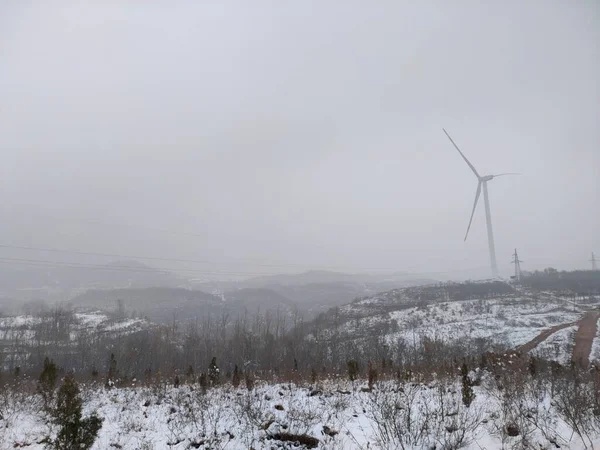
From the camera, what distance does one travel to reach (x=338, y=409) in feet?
44.1

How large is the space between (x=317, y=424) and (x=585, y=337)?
60827 millimetres

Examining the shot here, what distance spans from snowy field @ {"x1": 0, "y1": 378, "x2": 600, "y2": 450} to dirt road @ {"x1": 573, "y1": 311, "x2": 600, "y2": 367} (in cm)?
3420

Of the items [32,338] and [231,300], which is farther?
[231,300]

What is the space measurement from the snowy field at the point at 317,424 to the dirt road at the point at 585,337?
3420cm

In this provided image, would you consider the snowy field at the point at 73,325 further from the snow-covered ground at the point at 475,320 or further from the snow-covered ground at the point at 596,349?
the snow-covered ground at the point at 596,349

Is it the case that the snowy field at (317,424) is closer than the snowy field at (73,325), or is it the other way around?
the snowy field at (317,424)

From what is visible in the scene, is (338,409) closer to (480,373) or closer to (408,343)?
(480,373)

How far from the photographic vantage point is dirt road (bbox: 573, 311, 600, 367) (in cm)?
4429

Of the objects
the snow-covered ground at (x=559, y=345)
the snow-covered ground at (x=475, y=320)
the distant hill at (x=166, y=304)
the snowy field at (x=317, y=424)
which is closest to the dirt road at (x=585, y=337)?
the snow-covered ground at (x=559, y=345)

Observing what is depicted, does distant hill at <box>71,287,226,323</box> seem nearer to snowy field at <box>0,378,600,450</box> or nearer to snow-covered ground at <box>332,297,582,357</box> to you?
snow-covered ground at <box>332,297,582,357</box>

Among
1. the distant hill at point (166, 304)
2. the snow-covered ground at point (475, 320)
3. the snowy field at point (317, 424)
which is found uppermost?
the snowy field at point (317, 424)

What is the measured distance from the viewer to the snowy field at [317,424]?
960 cm

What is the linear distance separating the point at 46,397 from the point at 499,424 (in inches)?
648

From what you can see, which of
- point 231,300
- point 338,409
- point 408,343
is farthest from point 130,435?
point 231,300
